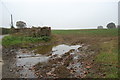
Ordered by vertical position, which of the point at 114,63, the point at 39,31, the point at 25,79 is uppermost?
the point at 39,31

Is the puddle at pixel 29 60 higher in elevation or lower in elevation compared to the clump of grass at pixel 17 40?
lower

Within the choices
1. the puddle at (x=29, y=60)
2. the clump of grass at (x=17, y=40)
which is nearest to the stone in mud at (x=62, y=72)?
the puddle at (x=29, y=60)

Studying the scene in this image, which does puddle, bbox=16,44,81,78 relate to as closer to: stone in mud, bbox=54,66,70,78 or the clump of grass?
stone in mud, bbox=54,66,70,78

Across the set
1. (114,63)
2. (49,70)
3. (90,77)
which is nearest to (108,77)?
(90,77)

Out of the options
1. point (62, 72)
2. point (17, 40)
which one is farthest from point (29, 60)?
point (17, 40)

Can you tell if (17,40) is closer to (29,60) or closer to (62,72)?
(29,60)

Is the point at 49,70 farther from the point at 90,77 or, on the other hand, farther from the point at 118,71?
the point at 118,71

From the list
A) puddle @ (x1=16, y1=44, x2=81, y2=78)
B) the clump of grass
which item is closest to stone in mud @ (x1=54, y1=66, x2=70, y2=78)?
puddle @ (x1=16, y1=44, x2=81, y2=78)

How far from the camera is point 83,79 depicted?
6.04 metres

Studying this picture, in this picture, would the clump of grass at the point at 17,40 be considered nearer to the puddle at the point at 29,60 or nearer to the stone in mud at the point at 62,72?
→ the puddle at the point at 29,60

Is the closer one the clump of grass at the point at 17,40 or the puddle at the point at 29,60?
the puddle at the point at 29,60

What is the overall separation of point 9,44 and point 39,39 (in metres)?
4.37

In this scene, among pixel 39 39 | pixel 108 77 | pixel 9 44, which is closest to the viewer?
pixel 108 77

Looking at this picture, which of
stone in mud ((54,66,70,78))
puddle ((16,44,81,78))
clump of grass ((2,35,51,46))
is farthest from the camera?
clump of grass ((2,35,51,46))
